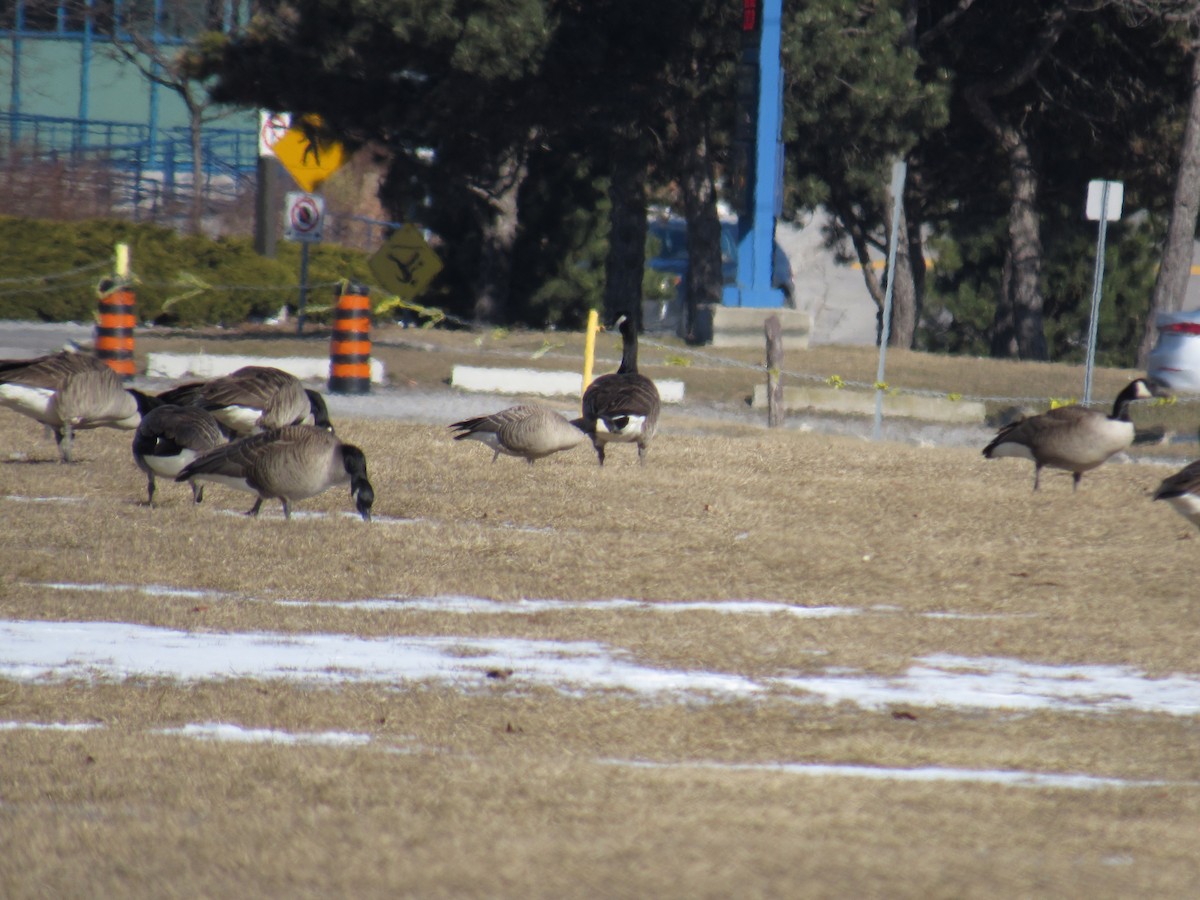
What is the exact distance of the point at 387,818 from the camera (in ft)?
16.7

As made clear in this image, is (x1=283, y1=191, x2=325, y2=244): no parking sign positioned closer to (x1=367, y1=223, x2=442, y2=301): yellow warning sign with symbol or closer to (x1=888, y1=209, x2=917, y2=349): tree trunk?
(x1=367, y1=223, x2=442, y2=301): yellow warning sign with symbol

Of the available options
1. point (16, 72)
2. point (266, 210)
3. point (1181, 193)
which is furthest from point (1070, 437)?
point (16, 72)

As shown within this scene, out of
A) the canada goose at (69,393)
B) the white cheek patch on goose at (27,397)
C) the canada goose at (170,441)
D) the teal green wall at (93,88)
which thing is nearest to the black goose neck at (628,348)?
the canada goose at (69,393)

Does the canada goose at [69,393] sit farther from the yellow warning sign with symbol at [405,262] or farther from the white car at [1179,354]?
the yellow warning sign with symbol at [405,262]

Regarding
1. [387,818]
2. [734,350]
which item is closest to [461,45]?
[734,350]

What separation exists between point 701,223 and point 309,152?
29.0 feet

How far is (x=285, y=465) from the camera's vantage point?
36.7 feet

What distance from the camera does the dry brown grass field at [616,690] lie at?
4.72m

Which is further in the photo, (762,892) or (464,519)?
(464,519)

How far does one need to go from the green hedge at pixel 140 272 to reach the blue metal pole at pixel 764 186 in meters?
11.9

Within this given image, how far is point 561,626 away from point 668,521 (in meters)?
3.32

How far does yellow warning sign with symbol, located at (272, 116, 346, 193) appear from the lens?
111ft

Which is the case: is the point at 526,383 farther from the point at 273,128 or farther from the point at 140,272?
the point at 140,272

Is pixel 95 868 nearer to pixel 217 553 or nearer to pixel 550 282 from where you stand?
pixel 217 553
